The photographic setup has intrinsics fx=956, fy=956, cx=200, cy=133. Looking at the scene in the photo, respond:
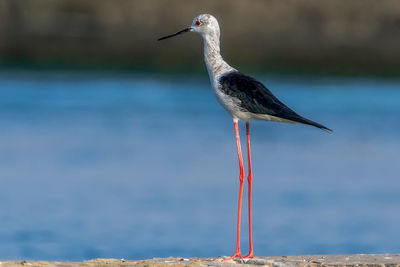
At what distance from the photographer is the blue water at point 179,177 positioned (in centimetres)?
1248

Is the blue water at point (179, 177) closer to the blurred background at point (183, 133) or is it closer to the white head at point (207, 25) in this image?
the blurred background at point (183, 133)

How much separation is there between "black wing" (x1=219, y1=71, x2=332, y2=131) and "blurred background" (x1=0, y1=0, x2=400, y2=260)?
3.36 meters

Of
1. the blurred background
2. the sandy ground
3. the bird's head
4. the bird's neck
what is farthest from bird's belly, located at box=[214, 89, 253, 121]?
the blurred background

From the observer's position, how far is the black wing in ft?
28.8

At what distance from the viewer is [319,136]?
2166 centimetres

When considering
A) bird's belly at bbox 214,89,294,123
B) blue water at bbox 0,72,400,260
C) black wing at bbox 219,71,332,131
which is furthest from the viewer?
blue water at bbox 0,72,400,260

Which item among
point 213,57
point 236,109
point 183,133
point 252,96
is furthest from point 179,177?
point 252,96

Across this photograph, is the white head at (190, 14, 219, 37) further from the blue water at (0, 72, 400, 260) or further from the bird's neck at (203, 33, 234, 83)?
the blue water at (0, 72, 400, 260)

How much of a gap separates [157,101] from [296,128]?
5.57 metres

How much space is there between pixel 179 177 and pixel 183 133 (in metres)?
5.04

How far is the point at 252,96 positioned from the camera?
8.86 meters

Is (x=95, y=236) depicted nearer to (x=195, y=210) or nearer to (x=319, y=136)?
(x=195, y=210)

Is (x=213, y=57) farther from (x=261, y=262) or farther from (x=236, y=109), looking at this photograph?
(x=261, y=262)

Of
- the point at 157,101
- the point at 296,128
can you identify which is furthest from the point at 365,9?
the point at 296,128
